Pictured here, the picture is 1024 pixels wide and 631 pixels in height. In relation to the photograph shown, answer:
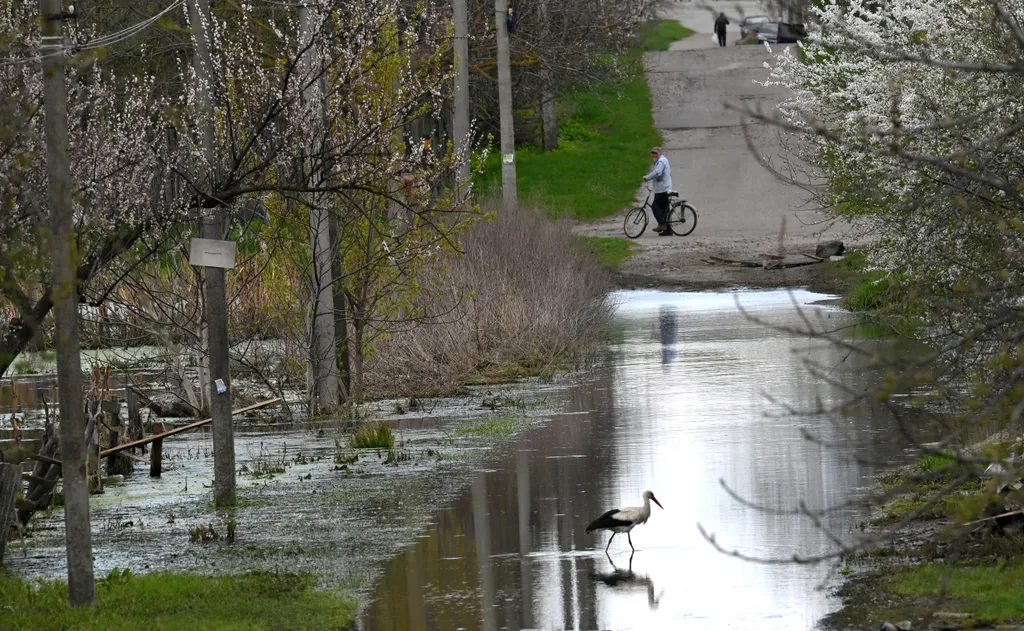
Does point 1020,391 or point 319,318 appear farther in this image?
point 319,318

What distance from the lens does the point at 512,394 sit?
1975 cm

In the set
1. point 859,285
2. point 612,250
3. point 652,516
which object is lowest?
point 652,516

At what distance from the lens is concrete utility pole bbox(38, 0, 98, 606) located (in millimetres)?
8312

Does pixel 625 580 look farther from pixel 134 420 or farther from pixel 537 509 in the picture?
pixel 134 420

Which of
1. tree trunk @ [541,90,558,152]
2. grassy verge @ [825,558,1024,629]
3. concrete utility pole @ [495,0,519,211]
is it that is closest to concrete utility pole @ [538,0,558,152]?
tree trunk @ [541,90,558,152]

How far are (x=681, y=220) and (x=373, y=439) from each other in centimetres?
2440

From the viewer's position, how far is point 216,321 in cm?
1225

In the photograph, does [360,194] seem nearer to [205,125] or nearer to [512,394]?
[512,394]

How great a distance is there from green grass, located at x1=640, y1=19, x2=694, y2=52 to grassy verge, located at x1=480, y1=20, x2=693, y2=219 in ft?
14.2

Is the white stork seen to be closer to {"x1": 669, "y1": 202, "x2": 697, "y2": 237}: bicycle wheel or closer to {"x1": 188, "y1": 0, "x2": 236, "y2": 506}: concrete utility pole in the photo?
{"x1": 188, "y1": 0, "x2": 236, "y2": 506}: concrete utility pole

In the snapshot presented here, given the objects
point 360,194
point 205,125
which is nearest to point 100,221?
point 205,125

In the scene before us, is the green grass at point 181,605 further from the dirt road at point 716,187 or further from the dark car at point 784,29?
the dirt road at point 716,187

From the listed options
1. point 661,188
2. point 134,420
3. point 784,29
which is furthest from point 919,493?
point 661,188

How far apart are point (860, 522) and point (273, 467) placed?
232 inches
